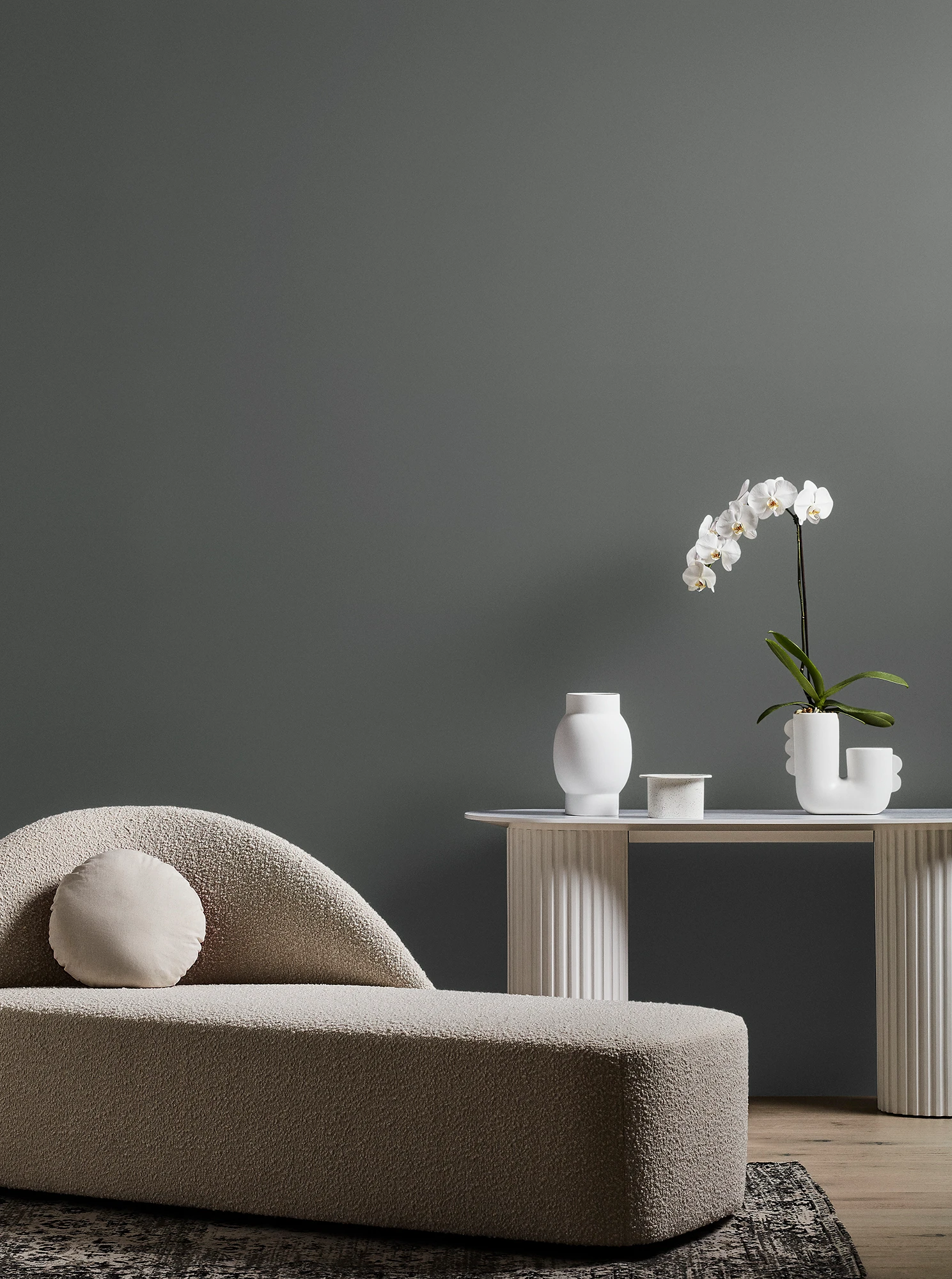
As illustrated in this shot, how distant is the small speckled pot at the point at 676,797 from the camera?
2.76 meters

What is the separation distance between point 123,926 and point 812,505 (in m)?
1.64

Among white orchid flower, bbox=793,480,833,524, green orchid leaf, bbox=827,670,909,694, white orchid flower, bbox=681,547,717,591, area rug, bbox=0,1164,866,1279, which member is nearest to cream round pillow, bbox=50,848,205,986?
area rug, bbox=0,1164,866,1279

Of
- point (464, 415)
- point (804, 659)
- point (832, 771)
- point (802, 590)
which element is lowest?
point (832, 771)

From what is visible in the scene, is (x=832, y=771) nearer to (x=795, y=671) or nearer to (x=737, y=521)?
(x=795, y=671)

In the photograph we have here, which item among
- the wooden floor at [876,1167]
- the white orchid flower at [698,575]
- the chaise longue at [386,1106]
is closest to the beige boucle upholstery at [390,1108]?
the chaise longue at [386,1106]

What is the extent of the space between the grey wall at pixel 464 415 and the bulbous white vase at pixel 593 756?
35 cm

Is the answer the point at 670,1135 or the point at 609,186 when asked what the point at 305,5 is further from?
the point at 670,1135

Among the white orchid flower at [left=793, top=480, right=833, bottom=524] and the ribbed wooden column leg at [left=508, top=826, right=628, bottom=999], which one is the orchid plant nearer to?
the white orchid flower at [left=793, top=480, right=833, bottom=524]

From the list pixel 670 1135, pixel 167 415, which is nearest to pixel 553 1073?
pixel 670 1135

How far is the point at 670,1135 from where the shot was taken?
184 cm

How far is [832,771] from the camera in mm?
2873

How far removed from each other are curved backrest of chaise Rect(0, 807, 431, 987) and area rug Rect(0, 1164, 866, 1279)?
17.2 inches

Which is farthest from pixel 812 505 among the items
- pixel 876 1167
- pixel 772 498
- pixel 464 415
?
pixel 876 1167

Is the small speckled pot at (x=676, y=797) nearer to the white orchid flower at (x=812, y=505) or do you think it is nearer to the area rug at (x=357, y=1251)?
the white orchid flower at (x=812, y=505)
